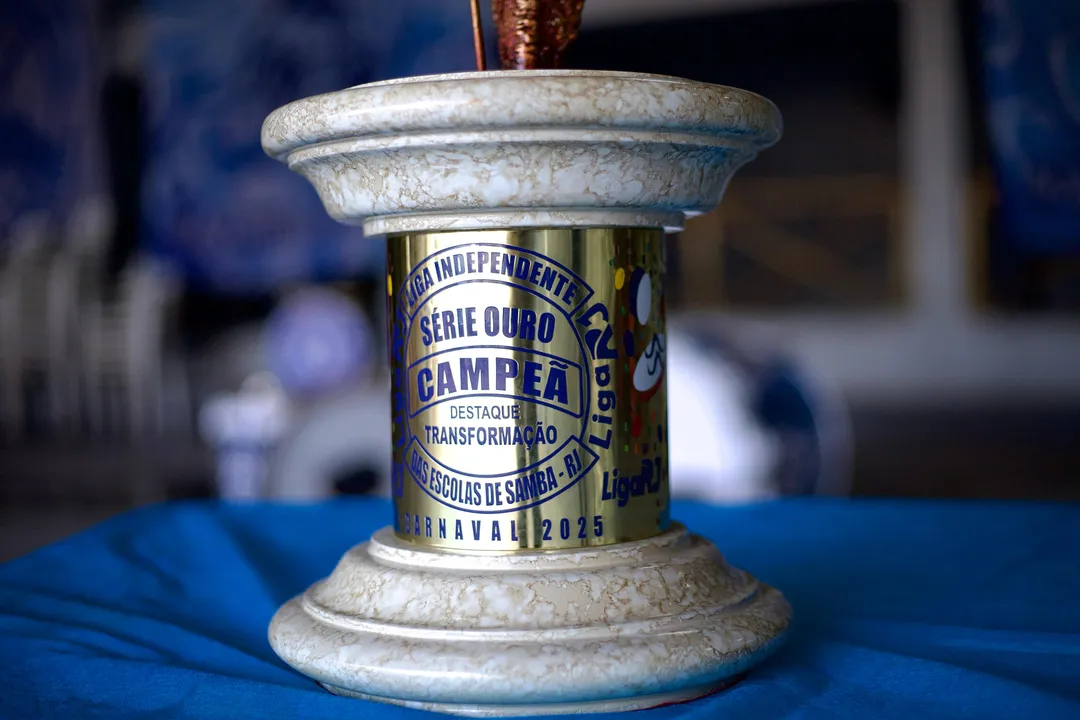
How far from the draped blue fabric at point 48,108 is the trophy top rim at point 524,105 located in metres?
4.37

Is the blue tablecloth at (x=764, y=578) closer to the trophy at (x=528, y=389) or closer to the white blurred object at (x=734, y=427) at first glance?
the trophy at (x=528, y=389)

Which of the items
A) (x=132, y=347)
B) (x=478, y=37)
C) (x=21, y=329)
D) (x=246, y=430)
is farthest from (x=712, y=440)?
(x=21, y=329)

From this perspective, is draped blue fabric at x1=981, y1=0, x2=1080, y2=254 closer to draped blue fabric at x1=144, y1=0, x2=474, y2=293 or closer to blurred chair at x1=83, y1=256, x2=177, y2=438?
draped blue fabric at x1=144, y1=0, x2=474, y2=293

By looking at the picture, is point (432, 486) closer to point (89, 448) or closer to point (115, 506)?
point (115, 506)

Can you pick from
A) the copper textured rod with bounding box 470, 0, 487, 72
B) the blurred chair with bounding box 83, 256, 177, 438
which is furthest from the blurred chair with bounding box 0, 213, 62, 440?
the copper textured rod with bounding box 470, 0, 487, 72

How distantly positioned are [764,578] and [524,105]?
1.56 ft

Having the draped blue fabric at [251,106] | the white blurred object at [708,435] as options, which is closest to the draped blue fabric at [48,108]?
the draped blue fabric at [251,106]

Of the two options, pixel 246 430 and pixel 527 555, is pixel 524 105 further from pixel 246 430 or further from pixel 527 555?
pixel 246 430

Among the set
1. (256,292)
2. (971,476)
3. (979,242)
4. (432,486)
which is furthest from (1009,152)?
(432,486)

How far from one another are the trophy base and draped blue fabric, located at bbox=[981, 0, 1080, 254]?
12.6 ft

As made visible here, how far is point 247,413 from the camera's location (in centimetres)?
433

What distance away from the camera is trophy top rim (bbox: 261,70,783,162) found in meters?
0.57

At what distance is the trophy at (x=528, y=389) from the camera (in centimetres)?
58

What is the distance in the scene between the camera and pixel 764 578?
0.89 metres
